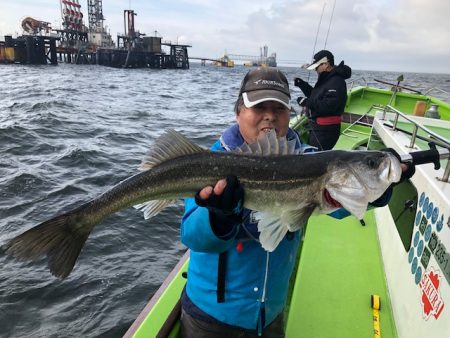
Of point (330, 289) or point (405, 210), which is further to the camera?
point (330, 289)

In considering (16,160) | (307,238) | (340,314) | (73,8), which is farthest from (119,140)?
(73,8)

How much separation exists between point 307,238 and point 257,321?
3.14 metres

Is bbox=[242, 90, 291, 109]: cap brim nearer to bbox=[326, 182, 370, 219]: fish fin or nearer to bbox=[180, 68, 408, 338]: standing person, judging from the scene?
bbox=[180, 68, 408, 338]: standing person

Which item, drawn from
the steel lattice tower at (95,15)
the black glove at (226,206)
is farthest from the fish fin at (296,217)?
the steel lattice tower at (95,15)

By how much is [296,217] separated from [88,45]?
11293cm

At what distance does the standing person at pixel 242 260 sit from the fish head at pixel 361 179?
421mm

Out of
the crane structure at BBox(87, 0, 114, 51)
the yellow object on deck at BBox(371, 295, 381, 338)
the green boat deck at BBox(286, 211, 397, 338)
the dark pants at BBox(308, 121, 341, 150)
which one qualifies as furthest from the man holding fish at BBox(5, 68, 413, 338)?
the crane structure at BBox(87, 0, 114, 51)

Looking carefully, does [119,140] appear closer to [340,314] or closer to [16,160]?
[16,160]

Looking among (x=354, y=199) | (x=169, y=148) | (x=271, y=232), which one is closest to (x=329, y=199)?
(x=354, y=199)

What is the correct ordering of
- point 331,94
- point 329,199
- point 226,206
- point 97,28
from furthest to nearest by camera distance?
point 97,28 < point 331,94 < point 329,199 < point 226,206

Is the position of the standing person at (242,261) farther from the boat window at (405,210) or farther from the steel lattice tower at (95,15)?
the steel lattice tower at (95,15)

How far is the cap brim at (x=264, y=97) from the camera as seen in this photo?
297cm

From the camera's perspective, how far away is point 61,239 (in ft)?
9.70

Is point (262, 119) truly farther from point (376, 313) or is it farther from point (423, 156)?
point (376, 313)
